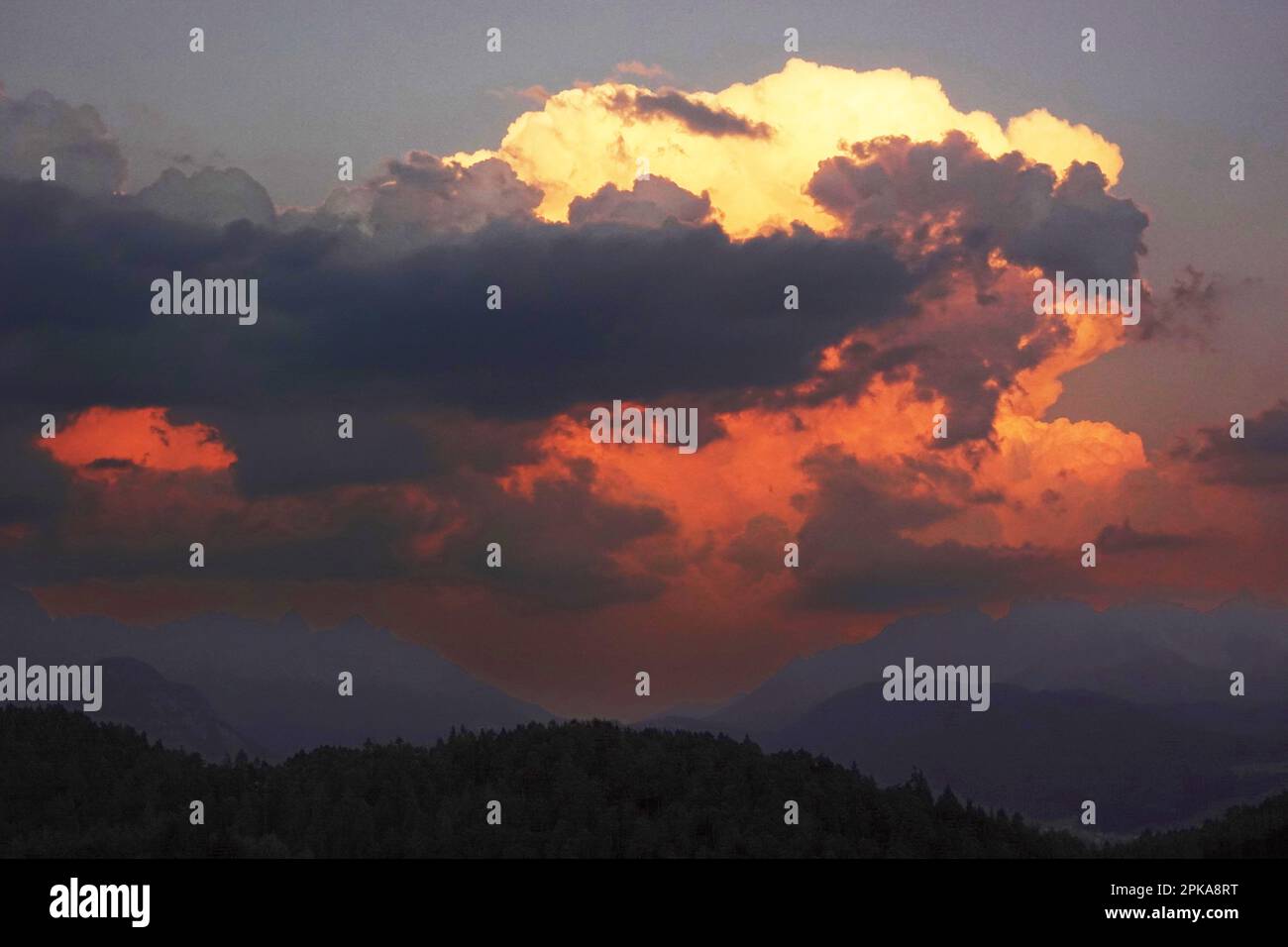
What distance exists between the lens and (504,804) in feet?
337

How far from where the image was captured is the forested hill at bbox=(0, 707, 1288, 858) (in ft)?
319

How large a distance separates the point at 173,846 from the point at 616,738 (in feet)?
111

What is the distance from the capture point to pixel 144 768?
11188cm

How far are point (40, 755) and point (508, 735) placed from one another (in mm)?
39750

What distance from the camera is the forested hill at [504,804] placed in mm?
97375
